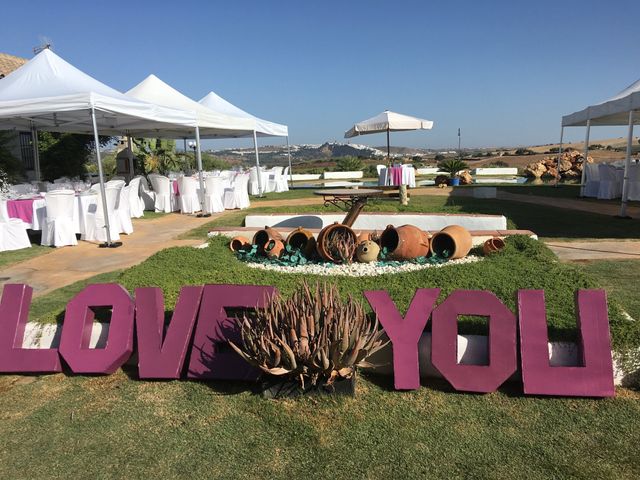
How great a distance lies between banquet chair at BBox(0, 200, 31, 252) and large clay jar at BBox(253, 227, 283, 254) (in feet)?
13.7

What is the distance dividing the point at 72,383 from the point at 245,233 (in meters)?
4.04

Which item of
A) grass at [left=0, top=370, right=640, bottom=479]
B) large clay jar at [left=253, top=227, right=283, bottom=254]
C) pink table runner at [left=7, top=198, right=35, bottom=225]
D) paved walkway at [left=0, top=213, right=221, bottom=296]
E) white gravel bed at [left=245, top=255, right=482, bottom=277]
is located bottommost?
grass at [left=0, top=370, right=640, bottom=479]

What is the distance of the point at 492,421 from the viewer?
2.83m

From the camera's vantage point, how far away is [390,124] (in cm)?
1692

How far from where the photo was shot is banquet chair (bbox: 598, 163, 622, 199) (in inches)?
522

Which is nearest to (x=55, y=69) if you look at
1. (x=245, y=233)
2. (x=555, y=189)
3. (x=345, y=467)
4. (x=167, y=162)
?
(x=245, y=233)

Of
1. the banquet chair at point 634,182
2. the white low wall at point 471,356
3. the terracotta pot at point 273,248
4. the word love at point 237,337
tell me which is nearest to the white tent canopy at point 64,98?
the terracotta pot at point 273,248

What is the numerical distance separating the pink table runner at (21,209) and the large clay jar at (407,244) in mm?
6349

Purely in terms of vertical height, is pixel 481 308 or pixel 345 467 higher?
pixel 481 308

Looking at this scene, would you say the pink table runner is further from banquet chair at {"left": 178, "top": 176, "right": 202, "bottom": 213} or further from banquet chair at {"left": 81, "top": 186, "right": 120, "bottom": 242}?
banquet chair at {"left": 178, "top": 176, "right": 202, "bottom": 213}

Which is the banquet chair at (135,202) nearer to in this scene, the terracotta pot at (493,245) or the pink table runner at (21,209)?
the pink table runner at (21,209)

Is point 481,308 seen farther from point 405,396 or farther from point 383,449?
point 383,449

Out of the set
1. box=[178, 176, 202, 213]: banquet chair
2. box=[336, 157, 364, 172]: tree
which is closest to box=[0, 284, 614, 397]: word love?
box=[178, 176, 202, 213]: banquet chair

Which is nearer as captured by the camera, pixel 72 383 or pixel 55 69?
pixel 72 383
